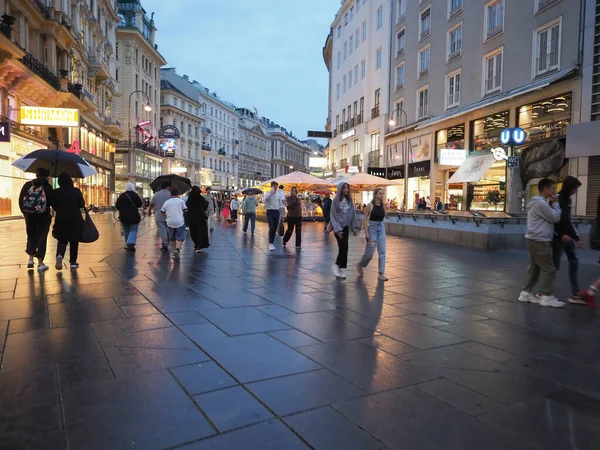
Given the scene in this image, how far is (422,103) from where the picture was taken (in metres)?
30.4

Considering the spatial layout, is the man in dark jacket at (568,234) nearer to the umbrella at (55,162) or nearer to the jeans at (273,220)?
the jeans at (273,220)

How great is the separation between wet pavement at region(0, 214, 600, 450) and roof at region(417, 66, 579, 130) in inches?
543

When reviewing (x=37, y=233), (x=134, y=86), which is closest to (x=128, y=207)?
(x=37, y=233)

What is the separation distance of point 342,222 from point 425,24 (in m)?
26.9

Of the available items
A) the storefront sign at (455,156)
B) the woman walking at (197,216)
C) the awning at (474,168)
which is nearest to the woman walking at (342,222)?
the woman walking at (197,216)

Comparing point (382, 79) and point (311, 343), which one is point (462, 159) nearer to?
point (382, 79)

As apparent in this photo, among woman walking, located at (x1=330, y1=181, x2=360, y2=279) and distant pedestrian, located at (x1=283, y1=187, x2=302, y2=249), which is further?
distant pedestrian, located at (x1=283, y1=187, x2=302, y2=249)

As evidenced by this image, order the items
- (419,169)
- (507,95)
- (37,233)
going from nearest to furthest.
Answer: (37,233)
(507,95)
(419,169)

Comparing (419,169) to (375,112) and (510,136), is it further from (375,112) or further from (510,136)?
(510,136)

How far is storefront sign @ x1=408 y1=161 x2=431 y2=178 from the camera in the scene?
2933cm

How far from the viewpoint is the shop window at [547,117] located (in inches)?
718

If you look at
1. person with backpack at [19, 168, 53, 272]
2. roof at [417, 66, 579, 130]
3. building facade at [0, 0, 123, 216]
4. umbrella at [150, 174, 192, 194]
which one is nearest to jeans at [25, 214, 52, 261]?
person with backpack at [19, 168, 53, 272]

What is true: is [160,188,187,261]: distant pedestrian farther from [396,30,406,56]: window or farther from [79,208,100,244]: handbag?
[396,30,406,56]: window

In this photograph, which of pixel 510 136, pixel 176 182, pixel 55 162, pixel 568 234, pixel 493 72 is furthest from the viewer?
pixel 493 72
